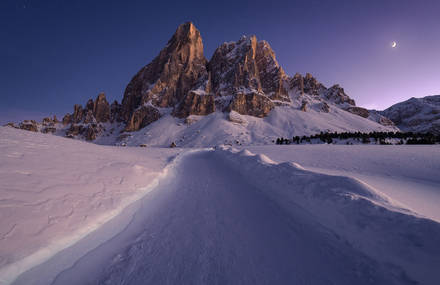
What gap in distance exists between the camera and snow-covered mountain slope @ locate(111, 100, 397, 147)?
128 feet

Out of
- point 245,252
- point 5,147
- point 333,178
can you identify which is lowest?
point 245,252

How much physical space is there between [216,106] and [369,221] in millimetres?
57464

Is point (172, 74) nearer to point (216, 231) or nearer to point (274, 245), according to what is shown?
point (216, 231)

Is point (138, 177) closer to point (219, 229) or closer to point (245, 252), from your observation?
point (219, 229)

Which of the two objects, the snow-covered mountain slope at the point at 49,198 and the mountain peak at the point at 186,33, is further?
the mountain peak at the point at 186,33

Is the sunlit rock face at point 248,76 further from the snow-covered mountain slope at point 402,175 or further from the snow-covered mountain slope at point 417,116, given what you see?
the snow-covered mountain slope at point 417,116

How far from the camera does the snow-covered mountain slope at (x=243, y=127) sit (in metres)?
39.1

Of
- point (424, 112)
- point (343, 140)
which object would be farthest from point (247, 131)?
point (424, 112)

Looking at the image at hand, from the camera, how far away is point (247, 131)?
1708 inches

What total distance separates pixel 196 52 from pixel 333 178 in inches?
3252

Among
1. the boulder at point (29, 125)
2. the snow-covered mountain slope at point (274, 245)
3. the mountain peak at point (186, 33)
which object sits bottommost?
the snow-covered mountain slope at point (274, 245)

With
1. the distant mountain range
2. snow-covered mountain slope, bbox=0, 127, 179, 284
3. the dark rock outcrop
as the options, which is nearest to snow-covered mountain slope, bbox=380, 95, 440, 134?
the distant mountain range

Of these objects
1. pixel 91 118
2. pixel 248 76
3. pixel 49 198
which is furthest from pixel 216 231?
pixel 91 118

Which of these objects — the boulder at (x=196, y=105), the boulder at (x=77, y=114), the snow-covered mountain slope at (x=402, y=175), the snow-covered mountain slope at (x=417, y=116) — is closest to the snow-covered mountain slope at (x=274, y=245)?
the snow-covered mountain slope at (x=402, y=175)
